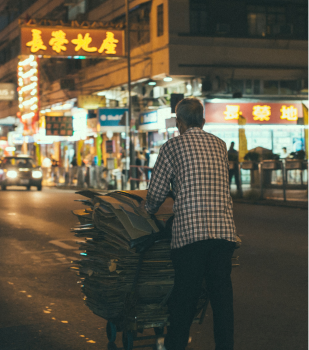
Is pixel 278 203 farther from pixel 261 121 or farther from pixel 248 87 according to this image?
pixel 248 87

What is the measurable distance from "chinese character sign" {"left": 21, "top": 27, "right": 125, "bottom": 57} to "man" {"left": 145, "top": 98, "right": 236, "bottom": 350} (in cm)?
2502

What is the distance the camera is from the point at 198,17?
3009 centimetres

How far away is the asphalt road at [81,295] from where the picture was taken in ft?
16.1

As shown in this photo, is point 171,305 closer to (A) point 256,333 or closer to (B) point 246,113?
(A) point 256,333

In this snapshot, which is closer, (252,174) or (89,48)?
(252,174)

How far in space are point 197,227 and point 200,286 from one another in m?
0.38

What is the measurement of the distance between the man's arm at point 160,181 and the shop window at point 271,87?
91.0 feet

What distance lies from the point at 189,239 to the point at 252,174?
21.5 meters

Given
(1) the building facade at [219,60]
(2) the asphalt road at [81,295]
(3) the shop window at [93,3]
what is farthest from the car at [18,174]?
(2) the asphalt road at [81,295]

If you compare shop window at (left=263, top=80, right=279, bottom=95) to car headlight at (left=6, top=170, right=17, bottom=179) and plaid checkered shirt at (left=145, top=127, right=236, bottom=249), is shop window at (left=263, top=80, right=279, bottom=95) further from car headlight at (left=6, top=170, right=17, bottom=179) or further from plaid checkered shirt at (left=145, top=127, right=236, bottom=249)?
plaid checkered shirt at (left=145, top=127, right=236, bottom=249)

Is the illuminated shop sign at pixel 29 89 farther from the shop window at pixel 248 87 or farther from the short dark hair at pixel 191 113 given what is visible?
the short dark hair at pixel 191 113

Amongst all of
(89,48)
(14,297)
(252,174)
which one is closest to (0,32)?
(89,48)

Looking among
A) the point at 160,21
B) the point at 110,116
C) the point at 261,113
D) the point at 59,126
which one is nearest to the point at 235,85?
the point at 261,113

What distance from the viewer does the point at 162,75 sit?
29.8m
